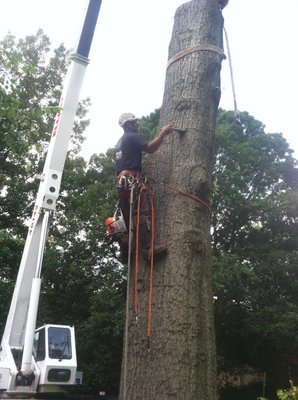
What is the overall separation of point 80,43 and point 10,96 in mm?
1650

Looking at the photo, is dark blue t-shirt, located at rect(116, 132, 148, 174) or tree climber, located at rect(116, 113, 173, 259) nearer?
tree climber, located at rect(116, 113, 173, 259)

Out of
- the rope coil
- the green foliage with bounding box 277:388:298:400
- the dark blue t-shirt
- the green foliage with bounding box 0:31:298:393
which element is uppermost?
the green foliage with bounding box 0:31:298:393

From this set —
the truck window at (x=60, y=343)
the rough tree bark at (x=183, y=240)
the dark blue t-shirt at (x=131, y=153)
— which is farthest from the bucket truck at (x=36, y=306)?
the rough tree bark at (x=183, y=240)

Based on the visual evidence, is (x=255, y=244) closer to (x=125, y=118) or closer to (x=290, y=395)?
(x=290, y=395)

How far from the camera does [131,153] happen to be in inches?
148

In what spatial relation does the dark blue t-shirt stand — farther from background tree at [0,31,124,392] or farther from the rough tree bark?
background tree at [0,31,124,392]

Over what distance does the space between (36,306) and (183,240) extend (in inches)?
145

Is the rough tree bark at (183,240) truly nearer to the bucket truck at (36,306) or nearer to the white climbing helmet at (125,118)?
the white climbing helmet at (125,118)

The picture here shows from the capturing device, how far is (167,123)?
3.43 meters

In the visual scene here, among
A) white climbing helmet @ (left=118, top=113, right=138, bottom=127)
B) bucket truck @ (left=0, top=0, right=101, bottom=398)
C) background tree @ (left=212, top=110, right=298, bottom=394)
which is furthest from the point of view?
background tree @ (left=212, top=110, right=298, bottom=394)

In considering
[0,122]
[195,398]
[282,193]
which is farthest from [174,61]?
[282,193]

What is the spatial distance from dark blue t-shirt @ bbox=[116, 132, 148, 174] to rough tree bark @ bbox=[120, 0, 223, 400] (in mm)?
247

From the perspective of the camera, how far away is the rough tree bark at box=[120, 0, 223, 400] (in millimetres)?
2551

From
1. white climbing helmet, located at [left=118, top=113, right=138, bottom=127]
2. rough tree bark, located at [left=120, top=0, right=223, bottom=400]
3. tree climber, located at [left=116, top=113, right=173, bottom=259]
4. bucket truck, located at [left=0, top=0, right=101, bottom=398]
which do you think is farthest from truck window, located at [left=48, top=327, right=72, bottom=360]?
rough tree bark, located at [left=120, top=0, right=223, bottom=400]
